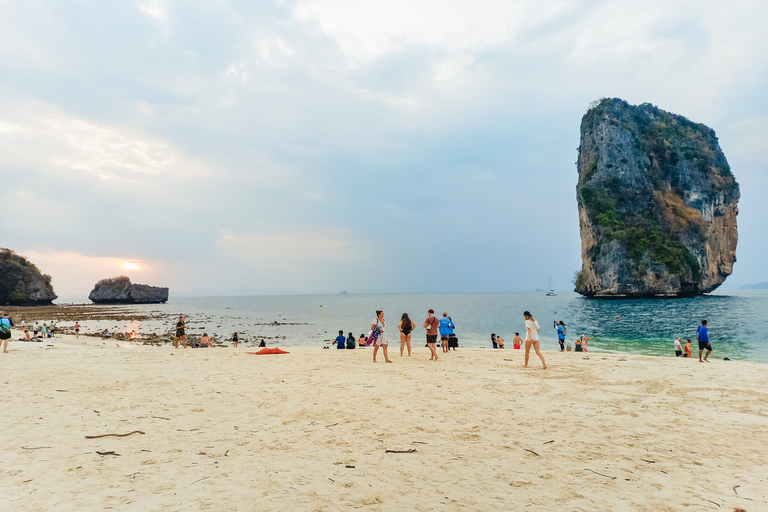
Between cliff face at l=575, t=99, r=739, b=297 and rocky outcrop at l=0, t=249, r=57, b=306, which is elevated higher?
cliff face at l=575, t=99, r=739, b=297

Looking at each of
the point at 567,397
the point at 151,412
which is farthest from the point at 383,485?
the point at 567,397

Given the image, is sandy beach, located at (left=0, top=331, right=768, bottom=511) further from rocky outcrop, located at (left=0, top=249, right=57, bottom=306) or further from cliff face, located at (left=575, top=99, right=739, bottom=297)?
rocky outcrop, located at (left=0, top=249, right=57, bottom=306)

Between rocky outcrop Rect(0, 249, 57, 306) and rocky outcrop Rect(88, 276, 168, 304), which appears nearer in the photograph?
rocky outcrop Rect(0, 249, 57, 306)

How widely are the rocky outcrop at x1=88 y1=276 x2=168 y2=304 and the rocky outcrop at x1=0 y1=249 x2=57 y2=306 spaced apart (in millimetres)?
41076

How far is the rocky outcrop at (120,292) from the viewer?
473 ft

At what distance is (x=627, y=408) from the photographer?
859cm

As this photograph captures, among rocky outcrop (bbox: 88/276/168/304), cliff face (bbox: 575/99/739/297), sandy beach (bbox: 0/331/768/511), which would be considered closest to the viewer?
sandy beach (bbox: 0/331/768/511)

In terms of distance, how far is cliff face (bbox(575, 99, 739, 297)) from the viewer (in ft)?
316

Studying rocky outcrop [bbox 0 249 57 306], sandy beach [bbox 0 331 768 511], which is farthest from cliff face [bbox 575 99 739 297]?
rocky outcrop [bbox 0 249 57 306]

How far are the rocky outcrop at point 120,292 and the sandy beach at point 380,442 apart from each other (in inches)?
6338

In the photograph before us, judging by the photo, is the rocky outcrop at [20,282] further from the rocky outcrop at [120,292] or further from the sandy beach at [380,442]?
the sandy beach at [380,442]

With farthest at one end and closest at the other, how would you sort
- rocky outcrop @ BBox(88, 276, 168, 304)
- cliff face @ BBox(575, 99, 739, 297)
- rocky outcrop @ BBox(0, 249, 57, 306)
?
rocky outcrop @ BBox(88, 276, 168, 304)
cliff face @ BBox(575, 99, 739, 297)
rocky outcrop @ BBox(0, 249, 57, 306)

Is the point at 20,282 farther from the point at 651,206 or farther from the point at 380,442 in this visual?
the point at 651,206

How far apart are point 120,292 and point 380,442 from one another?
174 m
